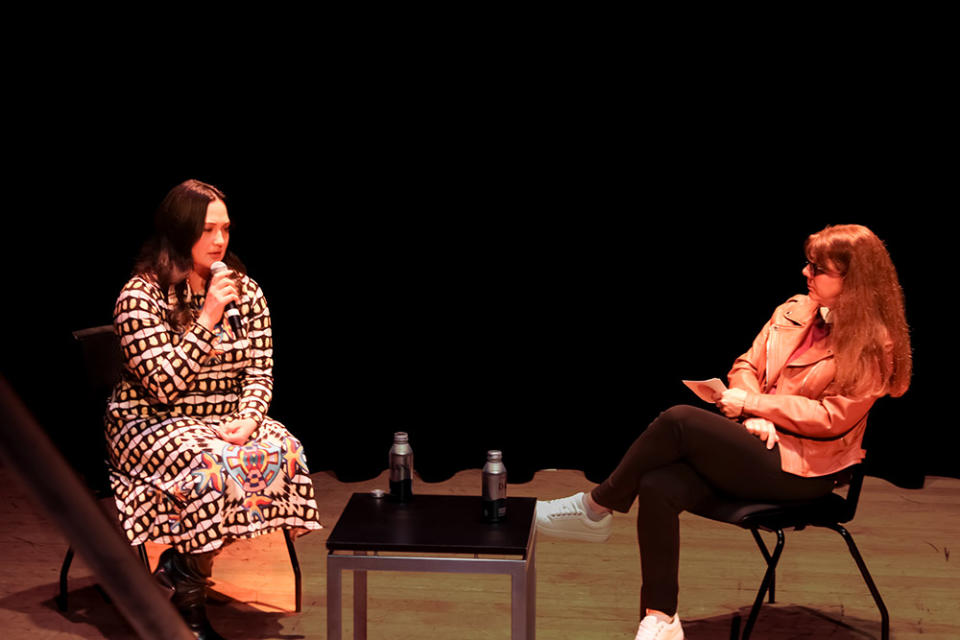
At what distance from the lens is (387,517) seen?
2717 mm

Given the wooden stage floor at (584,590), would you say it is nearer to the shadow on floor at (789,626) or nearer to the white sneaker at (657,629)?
the shadow on floor at (789,626)

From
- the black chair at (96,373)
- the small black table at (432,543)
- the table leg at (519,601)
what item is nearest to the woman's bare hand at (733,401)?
the small black table at (432,543)

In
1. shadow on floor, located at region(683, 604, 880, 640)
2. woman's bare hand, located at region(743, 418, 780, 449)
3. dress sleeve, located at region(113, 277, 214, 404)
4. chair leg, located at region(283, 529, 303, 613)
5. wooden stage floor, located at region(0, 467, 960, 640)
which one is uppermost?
dress sleeve, located at region(113, 277, 214, 404)

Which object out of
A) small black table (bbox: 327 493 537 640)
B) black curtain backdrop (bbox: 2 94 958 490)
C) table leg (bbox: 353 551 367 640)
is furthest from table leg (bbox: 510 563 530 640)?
black curtain backdrop (bbox: 2 94 958 490)

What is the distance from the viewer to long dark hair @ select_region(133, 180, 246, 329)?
304 centimetres

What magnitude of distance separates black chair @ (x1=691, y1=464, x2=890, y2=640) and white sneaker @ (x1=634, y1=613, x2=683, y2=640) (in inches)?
6.7

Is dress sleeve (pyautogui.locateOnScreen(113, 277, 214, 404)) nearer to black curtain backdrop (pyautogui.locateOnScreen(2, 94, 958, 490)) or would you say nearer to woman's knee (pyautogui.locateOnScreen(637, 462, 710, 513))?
woman's knee (pyautogui.locateOnScreen(637, 462, 710, 513))

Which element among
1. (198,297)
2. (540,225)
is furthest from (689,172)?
(198,297)

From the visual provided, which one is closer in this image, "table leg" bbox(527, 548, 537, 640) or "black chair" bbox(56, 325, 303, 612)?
"table leg" bbox(527, 548, 537, 640)

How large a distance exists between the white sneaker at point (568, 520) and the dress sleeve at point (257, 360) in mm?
820

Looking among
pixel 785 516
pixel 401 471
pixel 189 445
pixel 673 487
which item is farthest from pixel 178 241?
pixel 785 516

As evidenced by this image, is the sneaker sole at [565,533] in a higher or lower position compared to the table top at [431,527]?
lower

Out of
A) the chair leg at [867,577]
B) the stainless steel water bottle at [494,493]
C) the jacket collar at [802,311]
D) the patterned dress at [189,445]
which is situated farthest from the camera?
the jacket collar at [802,311]

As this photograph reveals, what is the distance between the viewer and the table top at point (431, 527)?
97.8 inches
